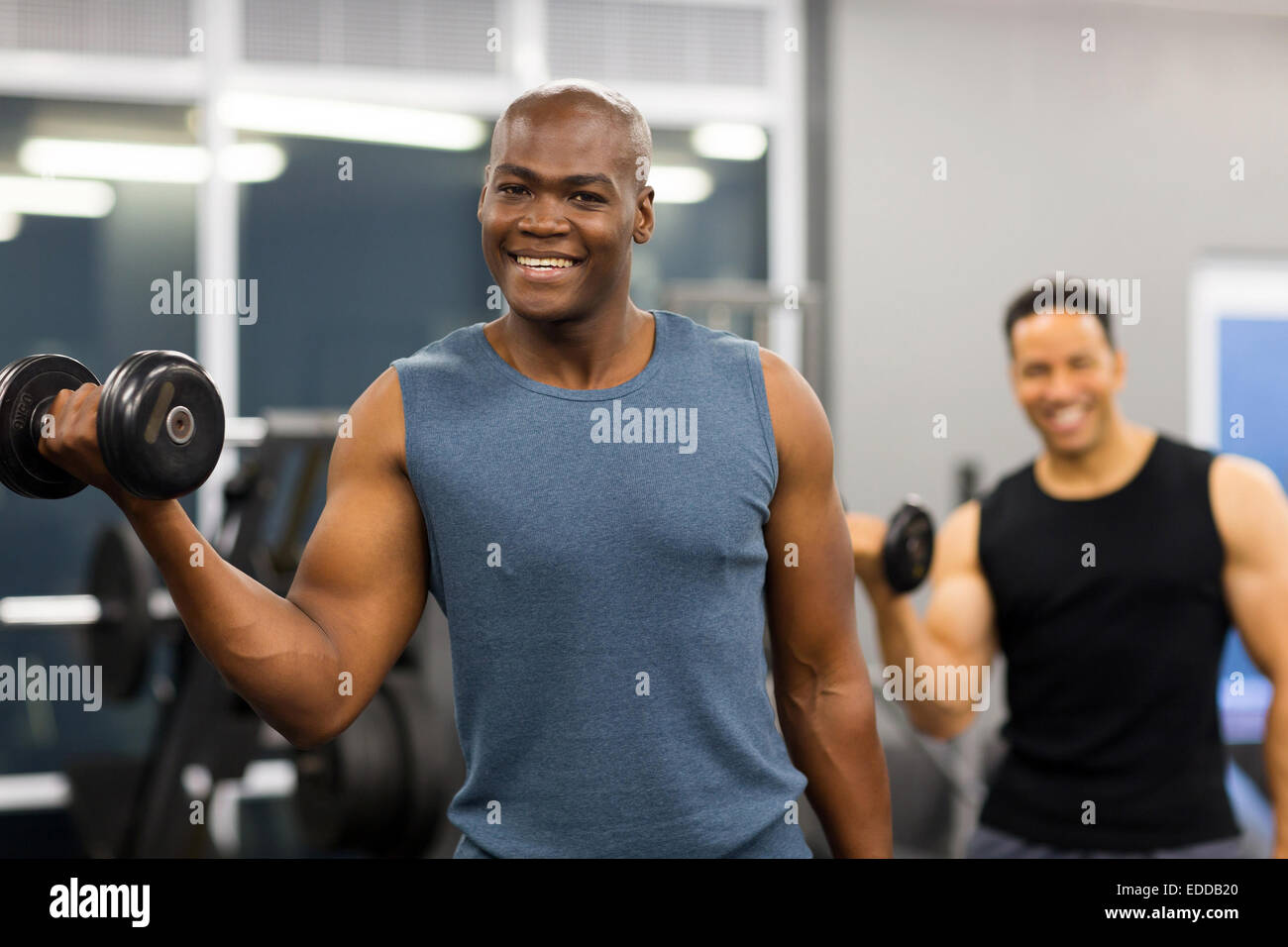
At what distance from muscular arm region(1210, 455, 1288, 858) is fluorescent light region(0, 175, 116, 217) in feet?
11.2

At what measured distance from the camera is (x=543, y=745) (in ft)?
3.15

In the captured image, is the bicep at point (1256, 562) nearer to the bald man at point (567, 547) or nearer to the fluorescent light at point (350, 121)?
the bald man at point (567, 547)

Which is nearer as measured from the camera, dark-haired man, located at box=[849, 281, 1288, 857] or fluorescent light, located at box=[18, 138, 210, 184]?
dark-haired man, located at box=[849, 281, 1288, 857]

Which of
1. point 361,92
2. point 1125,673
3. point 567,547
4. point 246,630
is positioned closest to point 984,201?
point 361,92

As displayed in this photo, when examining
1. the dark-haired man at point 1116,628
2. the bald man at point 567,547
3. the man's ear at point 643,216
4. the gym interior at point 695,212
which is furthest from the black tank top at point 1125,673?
the gym interior at point 695,212

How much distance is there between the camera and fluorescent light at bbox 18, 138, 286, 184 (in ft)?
12.4

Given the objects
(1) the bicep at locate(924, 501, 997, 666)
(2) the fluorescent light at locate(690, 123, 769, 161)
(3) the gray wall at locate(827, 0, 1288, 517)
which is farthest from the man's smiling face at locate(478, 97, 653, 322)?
(2) the fluorescent light at locate(690, 123, 769, 161)

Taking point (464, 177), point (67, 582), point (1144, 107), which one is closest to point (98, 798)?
point (67, 582)

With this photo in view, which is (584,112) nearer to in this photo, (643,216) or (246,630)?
(643,216)

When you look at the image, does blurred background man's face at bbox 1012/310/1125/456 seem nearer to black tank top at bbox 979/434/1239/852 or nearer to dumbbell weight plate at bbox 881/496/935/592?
black tank top at bbox 979/434/1239/852

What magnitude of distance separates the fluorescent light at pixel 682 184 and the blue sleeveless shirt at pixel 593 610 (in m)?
3.43

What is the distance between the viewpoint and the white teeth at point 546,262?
3.26 feet

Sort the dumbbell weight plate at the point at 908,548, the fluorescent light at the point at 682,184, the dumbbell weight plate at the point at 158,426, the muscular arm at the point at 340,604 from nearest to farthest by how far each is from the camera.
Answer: the dumbbell weight plate at the point at 158,426, the muscular arm at the point at 340,604, the dumbbell weight plate at the point at 908,548, the fluorescent light at the point at 682,184

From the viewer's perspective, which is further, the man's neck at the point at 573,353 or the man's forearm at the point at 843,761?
the man's forearm at the point at 843,761
